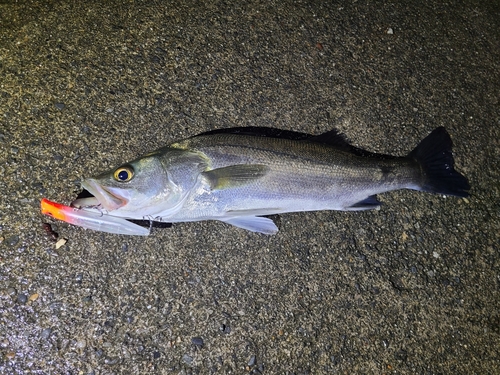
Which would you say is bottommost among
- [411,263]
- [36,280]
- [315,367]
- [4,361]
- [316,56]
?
[315,367]

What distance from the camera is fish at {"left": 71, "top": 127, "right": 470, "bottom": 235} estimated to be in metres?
2.55

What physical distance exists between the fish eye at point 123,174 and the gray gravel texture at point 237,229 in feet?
1.59

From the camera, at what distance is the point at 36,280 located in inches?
105

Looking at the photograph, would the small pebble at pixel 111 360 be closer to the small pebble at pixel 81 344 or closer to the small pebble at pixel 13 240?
the small pebble at pixel 81 344

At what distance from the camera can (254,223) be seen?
2832 millimetres

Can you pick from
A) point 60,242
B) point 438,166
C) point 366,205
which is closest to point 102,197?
point 60,242

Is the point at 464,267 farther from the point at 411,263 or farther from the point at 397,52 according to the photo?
the point at 397,52

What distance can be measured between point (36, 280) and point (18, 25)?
2.17 meters

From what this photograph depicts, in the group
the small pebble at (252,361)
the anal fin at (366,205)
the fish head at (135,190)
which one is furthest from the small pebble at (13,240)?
the anal fin at (366,205)

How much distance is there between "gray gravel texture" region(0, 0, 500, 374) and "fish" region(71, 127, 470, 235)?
295mm

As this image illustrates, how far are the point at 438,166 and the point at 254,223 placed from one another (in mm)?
1669

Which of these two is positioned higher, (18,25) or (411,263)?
(18,25)

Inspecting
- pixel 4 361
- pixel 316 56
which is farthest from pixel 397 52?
pixel 4 361

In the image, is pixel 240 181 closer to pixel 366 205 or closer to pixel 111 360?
pixel 366 205
